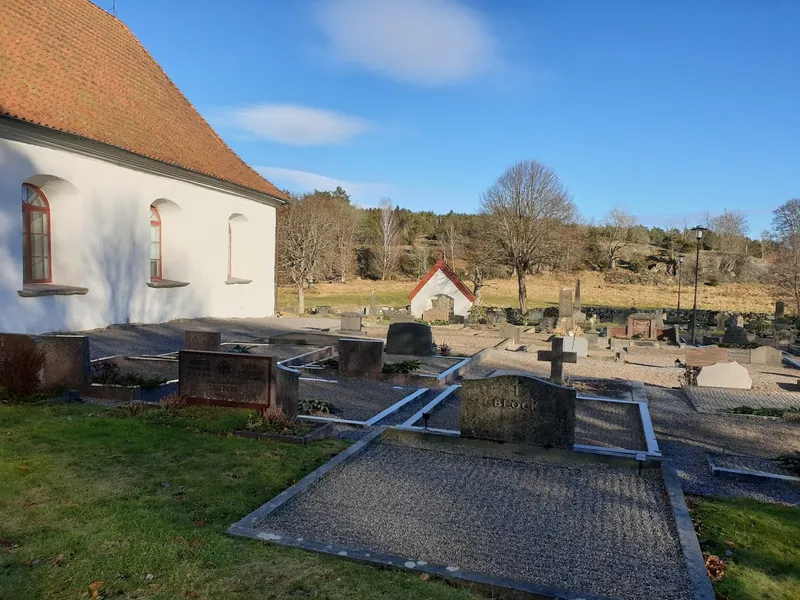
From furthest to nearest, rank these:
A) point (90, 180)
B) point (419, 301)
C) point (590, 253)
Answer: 1. point (590, 253)
2. point (419, 301)
3. point (90, 180)

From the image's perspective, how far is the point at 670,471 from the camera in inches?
240

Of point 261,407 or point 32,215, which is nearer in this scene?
point 261,407

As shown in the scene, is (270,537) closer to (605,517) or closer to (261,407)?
(605,517)

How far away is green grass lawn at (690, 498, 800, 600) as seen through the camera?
3877 millimetres

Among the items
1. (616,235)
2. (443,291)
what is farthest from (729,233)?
(443,291)

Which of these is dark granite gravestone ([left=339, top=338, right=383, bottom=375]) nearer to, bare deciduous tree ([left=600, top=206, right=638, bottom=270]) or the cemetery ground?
the cemetery ground

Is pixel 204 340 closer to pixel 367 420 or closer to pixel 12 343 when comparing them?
pixel 12 343

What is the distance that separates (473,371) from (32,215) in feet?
38.2

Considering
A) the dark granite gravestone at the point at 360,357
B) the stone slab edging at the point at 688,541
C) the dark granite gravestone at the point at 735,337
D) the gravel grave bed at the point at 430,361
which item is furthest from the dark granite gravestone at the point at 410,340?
the dark granite gravestone at the point at 735,337

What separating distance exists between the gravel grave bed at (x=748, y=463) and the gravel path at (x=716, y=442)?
17cm

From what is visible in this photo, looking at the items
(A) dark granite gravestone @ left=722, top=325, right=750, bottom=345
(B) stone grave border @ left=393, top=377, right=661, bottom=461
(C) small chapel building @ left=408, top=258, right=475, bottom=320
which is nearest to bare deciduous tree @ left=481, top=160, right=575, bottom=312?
(C) small chapel building @ left=408, top=258, right=475, bottom=320

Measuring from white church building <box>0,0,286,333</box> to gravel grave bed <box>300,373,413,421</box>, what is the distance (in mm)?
7634

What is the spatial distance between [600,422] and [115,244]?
45.0ft

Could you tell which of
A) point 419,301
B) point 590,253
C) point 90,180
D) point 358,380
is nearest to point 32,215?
point 90,180
